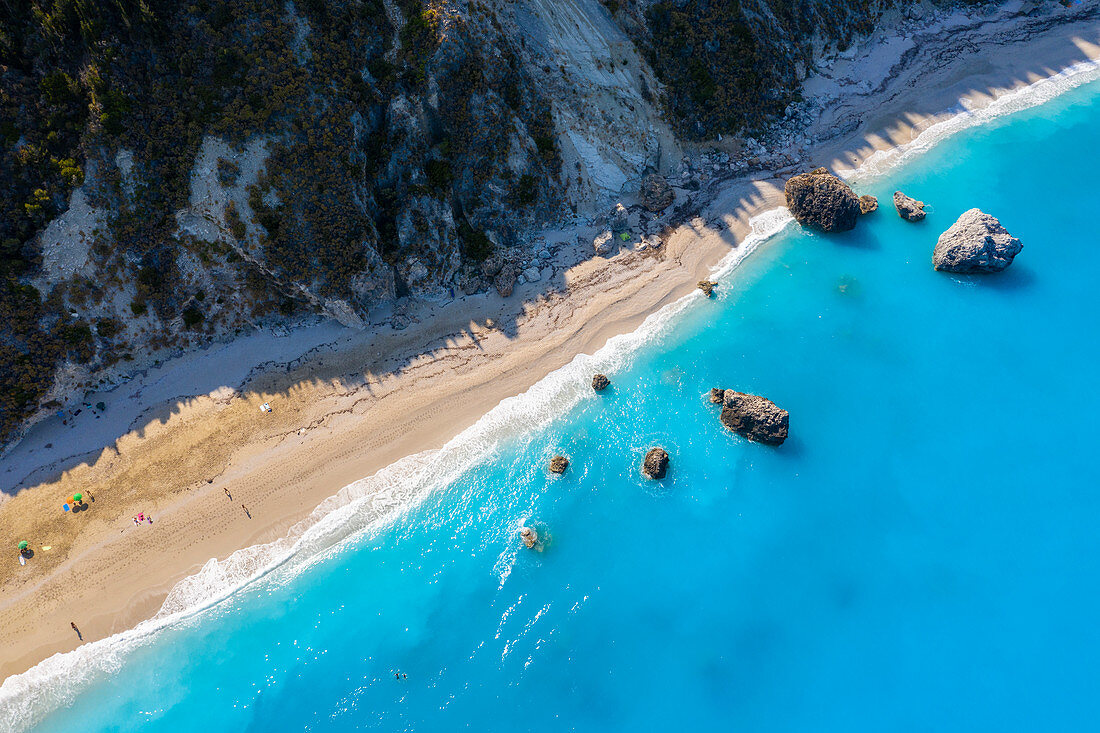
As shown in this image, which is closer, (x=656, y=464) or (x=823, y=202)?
(x=656, y=464)

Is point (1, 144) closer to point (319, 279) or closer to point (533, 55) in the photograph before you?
point (319, 279)

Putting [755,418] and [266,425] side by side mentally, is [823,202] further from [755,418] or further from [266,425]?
[266,425]

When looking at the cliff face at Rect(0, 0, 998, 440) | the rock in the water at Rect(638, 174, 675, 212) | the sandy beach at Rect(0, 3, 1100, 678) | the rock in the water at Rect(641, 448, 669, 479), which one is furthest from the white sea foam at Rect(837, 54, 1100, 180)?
the rock in the water at Rect(641, 448, 669, 479)

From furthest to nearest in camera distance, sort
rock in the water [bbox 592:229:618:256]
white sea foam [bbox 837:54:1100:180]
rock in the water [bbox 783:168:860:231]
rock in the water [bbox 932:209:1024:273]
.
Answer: white sea foam [bbox 837:54:1100:180], rock in the water [bbox 783:168:860:231], rock in the water [bbox 592:229:618:256], rock in the water [bbox 932:209:1024:273]

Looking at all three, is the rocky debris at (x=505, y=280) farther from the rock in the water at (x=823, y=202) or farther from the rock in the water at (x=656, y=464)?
the rock in the water at (x=823, y=202)

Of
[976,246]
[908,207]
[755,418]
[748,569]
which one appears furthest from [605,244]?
[976,246]

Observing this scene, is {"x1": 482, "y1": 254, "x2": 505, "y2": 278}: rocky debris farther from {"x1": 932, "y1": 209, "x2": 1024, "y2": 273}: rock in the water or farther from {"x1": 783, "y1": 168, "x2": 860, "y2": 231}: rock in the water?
{"x1": 932, "y1": 209, "x2": 1024, "y2": 273}: rock in the water

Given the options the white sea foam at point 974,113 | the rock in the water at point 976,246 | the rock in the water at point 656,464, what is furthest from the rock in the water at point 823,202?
the rock in the water at point 656,464
